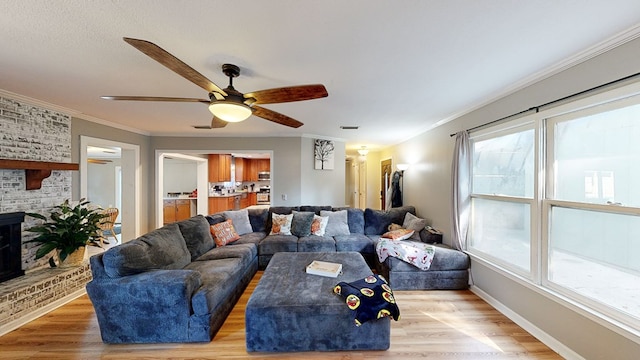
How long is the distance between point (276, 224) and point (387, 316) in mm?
2698

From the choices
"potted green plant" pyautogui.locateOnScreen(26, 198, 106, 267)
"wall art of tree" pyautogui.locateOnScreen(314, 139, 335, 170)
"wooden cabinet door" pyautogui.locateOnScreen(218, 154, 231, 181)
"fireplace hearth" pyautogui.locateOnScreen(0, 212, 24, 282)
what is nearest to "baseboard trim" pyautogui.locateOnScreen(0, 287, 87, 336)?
"potted green plant" pyautogui.locateOnScreen(26, 198, 106, 267)

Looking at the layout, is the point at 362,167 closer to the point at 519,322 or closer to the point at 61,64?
the point at 519,322

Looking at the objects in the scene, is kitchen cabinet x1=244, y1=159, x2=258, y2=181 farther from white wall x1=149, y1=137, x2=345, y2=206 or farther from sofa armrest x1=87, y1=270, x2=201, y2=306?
sofa armrest x1=87, y1=270, x2=201, y2=306

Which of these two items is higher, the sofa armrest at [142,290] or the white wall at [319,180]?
the white wall at [319,180]

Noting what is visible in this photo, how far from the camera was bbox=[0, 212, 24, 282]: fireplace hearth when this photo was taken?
8.50ft

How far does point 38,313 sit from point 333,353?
3139 millimetres

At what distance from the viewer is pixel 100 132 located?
3887mm

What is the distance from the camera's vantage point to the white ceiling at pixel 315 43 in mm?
1365

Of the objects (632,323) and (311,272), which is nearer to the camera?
(632,323)

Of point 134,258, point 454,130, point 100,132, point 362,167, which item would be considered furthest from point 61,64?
point 362,167

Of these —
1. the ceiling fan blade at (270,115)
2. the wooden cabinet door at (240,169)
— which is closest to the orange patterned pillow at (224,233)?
the ceiling fan blade at (270,115)

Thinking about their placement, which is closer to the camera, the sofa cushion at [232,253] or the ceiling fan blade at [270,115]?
the ceiling fan blade at [270,115]

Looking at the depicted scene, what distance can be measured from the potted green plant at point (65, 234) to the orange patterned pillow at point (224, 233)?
144 cm

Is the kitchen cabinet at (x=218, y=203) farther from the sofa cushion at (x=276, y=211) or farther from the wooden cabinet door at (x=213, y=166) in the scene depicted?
the sofa cushion at (x=276, y=211)
